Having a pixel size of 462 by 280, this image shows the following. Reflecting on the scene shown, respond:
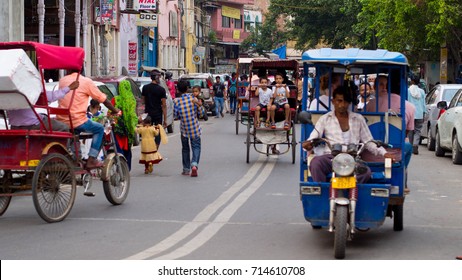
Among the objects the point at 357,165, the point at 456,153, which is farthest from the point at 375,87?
the point at 456,153

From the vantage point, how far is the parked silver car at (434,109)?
78.2 ft

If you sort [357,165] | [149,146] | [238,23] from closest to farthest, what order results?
[357,165] < [149,146] < [238,23]

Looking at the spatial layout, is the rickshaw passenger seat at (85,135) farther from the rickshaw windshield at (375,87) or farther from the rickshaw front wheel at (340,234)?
the rickshaw front wheel at (340,234)

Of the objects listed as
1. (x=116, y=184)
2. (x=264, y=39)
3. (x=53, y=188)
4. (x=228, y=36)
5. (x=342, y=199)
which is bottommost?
(x=116, y=184)

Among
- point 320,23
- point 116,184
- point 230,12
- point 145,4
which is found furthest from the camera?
point 230,12

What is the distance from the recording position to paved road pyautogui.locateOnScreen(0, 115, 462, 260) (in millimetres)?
9320

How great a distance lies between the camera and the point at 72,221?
11570 millimetres

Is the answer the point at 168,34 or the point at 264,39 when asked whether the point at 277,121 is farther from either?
the point at 264,39

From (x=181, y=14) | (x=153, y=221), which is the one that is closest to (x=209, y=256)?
(x=153, y=221)

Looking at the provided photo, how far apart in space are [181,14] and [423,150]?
189 feet

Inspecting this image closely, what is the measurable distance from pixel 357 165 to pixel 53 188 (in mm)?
3925

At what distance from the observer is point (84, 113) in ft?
41.1

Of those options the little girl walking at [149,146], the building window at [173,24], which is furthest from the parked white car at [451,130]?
the building window at [173,24]

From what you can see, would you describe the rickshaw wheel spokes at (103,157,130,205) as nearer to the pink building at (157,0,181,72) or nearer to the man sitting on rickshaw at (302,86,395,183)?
the man sitting on rickshaw at (302,86,395,183)
